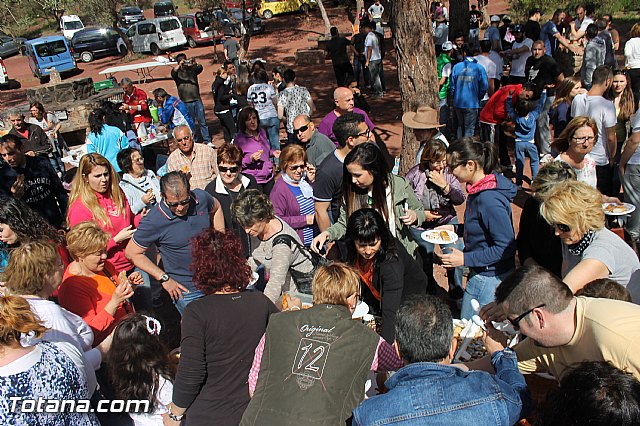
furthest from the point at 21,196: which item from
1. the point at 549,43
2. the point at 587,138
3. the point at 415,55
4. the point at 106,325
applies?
the point at 549,43

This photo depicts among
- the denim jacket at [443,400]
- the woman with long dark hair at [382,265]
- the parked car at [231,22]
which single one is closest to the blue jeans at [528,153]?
the woman with long dark hair at [382,265]

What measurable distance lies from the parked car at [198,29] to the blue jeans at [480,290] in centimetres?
2574

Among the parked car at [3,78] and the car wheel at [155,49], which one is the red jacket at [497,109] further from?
the parked car at [3,78]

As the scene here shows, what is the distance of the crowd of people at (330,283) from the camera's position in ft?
7.73

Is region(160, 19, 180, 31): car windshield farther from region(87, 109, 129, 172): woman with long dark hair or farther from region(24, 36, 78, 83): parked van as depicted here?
region(87, 109, 129, 172): woman with long dark hair

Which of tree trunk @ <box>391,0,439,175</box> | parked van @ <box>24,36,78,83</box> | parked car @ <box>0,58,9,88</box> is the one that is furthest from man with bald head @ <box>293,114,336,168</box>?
parked car @ <box>0,58,9,88</box>

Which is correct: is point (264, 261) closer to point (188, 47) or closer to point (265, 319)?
point (265, 319)

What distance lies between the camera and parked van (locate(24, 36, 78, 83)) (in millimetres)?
23328

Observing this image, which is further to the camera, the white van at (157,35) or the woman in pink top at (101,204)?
the white van at (157,35)

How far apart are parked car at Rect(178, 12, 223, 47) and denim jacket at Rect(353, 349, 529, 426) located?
27121 millimetres

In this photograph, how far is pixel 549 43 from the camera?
12648 millimetres

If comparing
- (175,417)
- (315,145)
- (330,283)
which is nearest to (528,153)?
(315,145)

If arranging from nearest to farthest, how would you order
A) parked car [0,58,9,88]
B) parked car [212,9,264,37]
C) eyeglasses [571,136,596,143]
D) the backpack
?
the backpack < eyeglasses [571,136,596,143] < parked car [0,58,9,88] < parked car [212,9,264,37]

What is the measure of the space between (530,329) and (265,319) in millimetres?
1382
